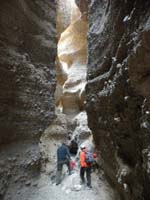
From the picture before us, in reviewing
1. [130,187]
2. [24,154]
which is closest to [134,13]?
[130,187]

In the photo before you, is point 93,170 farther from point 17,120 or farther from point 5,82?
point 5,82

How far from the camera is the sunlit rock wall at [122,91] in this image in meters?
3.37

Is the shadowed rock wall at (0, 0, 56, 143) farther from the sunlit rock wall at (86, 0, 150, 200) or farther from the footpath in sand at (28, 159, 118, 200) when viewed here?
the footpath in sand at (28, 159, 118, 200)

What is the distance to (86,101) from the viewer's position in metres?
7.82

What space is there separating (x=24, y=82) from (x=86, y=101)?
2.25m

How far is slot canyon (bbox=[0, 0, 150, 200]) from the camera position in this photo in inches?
175

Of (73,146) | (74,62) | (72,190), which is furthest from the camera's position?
(74,62)

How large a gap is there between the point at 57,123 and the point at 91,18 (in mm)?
6576

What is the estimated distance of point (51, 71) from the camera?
864 cm

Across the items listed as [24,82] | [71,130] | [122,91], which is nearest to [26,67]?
[24,82]

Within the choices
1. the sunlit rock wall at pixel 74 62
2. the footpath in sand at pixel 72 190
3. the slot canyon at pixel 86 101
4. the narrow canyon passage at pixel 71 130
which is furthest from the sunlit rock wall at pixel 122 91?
the sunlit rock wall at pixel 74 62

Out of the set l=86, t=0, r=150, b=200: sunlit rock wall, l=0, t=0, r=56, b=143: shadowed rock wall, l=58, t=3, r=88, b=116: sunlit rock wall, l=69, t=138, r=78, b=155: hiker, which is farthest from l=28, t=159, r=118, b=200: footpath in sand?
l=58, t=3, r=88, b=116: sunlit rock wall

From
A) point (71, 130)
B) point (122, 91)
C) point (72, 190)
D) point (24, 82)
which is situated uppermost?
point (71, 130)

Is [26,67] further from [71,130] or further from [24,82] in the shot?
[71,130]
